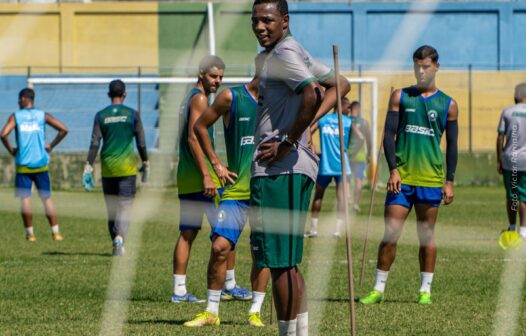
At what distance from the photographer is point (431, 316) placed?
8.79m

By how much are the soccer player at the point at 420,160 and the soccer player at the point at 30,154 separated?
7463mm

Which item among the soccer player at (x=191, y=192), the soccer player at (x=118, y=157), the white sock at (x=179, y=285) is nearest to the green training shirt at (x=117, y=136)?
the soccer player at (x=118, y=157)

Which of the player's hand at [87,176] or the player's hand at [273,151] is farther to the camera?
the player's hand at [87,176]

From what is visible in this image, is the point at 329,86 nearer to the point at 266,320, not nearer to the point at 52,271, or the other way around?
the point at 266,320

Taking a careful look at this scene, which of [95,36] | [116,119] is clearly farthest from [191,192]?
[95,36]

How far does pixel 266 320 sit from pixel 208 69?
2082mm

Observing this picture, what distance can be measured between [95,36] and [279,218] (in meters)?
30.3

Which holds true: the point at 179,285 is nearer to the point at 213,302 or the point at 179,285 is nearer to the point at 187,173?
the point at 187,173

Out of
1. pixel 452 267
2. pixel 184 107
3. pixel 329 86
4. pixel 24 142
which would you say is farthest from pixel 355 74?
pixel 329 86

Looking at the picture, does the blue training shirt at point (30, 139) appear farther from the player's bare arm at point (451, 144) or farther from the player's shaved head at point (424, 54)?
the player's shaved head at point (424, 54)

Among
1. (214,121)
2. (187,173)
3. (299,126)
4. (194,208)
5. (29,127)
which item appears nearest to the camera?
(299,126)

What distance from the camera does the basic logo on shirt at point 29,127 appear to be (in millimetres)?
16234

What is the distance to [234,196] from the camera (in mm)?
8539

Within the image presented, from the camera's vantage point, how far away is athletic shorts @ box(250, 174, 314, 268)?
6301mm
